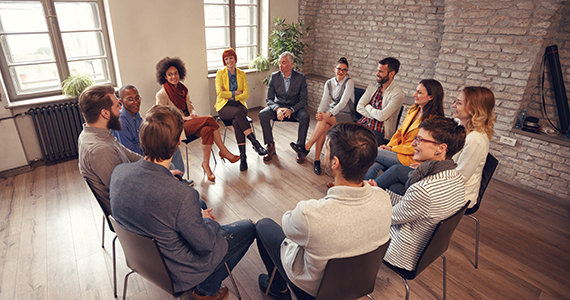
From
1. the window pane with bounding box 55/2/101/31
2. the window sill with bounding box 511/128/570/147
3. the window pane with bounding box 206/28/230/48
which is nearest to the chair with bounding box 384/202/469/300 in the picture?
the window sill with bounding box 511/128/570/147

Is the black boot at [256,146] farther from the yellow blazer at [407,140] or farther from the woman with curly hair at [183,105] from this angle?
the yellow blazer at [407,140]

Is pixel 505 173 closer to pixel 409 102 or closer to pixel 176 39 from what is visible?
pixel 409 102

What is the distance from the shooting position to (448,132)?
1.78 meters

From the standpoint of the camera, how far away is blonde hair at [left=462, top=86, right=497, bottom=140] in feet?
7.17

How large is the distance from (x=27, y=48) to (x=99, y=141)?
2.67 meters

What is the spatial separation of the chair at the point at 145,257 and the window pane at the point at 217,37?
433 cm

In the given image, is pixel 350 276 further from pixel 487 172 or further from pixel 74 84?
pixel 74 84

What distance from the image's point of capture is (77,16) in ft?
12.2

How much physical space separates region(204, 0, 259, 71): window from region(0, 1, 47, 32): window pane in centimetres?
223

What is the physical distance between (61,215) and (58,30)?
2.33 m

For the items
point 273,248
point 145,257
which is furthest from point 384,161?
point 145,257

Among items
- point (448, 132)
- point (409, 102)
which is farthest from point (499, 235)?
point (409, 102)

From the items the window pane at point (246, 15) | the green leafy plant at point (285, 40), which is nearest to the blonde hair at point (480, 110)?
the green leafy plant at point (285, 40)

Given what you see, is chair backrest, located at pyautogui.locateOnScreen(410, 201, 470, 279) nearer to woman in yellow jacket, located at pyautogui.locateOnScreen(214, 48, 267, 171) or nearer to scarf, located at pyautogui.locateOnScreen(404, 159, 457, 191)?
scarf, located at pyautogui.locateOnScreen(404, 159, 457, 191)
